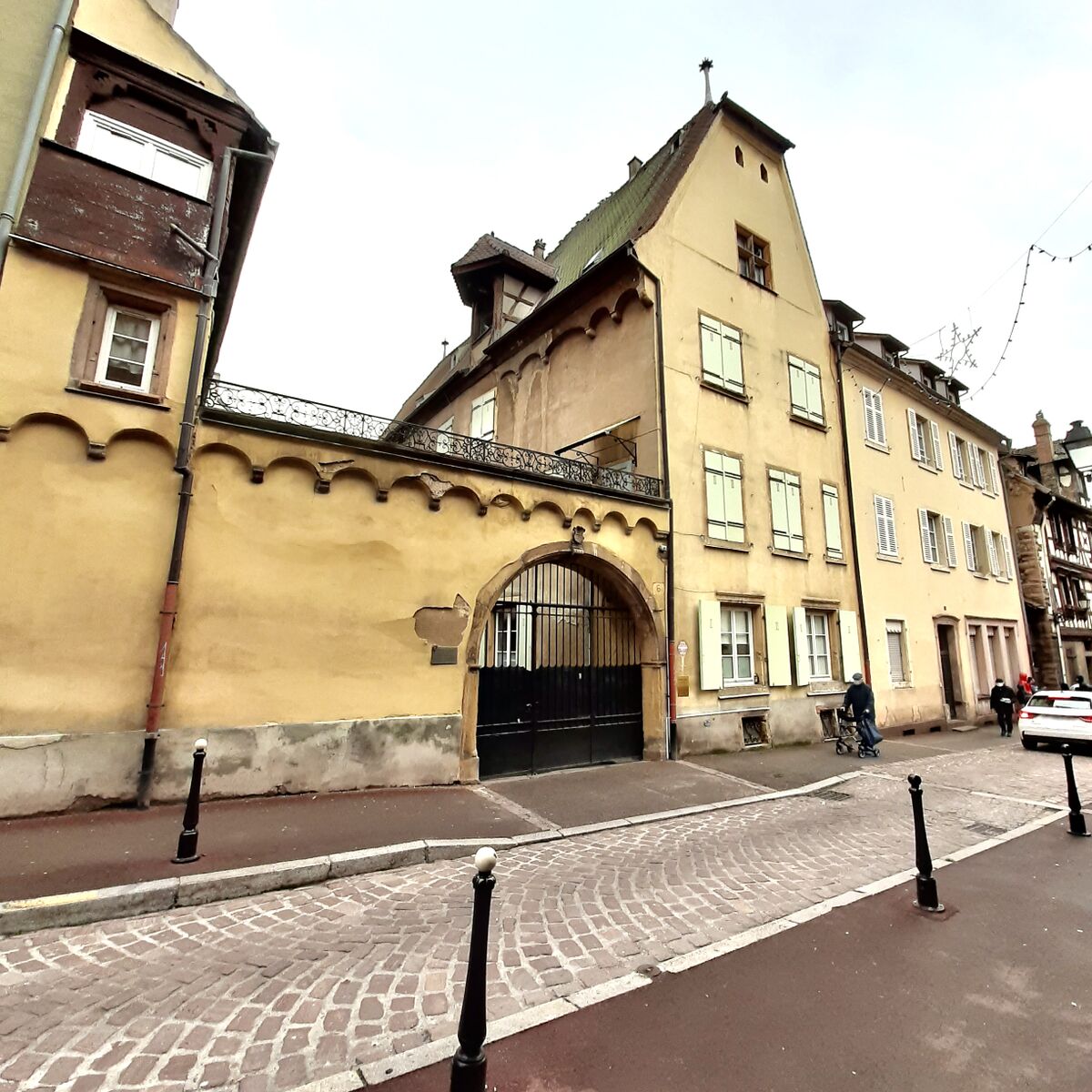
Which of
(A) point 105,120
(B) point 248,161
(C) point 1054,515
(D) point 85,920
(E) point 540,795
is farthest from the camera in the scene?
(C) point 1054,515

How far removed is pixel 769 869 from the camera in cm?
517

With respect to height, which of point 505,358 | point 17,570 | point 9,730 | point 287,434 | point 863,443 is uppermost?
point 505,358

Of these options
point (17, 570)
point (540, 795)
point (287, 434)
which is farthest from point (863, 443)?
point (17, 570)

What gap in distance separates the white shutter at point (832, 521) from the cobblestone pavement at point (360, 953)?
9199 mm

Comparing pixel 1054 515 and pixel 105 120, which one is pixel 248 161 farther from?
pixel 1054 515

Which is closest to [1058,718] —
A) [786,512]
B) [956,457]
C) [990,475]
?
[786,512]

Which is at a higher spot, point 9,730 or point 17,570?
point 17,570

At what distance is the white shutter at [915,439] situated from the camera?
17969 mm

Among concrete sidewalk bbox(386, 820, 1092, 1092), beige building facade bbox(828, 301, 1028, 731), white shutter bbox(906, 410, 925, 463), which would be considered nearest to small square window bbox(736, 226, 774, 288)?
beige building facade bbox(828, 301, 1028, 731)

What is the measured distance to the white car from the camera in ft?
40.3

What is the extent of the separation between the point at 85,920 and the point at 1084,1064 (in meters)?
5.86

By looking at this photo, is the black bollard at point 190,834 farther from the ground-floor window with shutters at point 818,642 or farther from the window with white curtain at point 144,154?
the ground-floor window with shutters at point 818,642

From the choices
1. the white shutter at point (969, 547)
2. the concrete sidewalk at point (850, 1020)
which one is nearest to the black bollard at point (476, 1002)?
the concrete sidewalk at point (850, 1020)

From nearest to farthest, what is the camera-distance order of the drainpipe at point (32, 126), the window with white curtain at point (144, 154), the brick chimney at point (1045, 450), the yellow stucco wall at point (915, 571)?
the drainpipe at point (32, 126) → the window with white curtain at point (144, 154) → the yellow stucco wall at point (915, 571) → the brick chimney at point (1045, 450)
